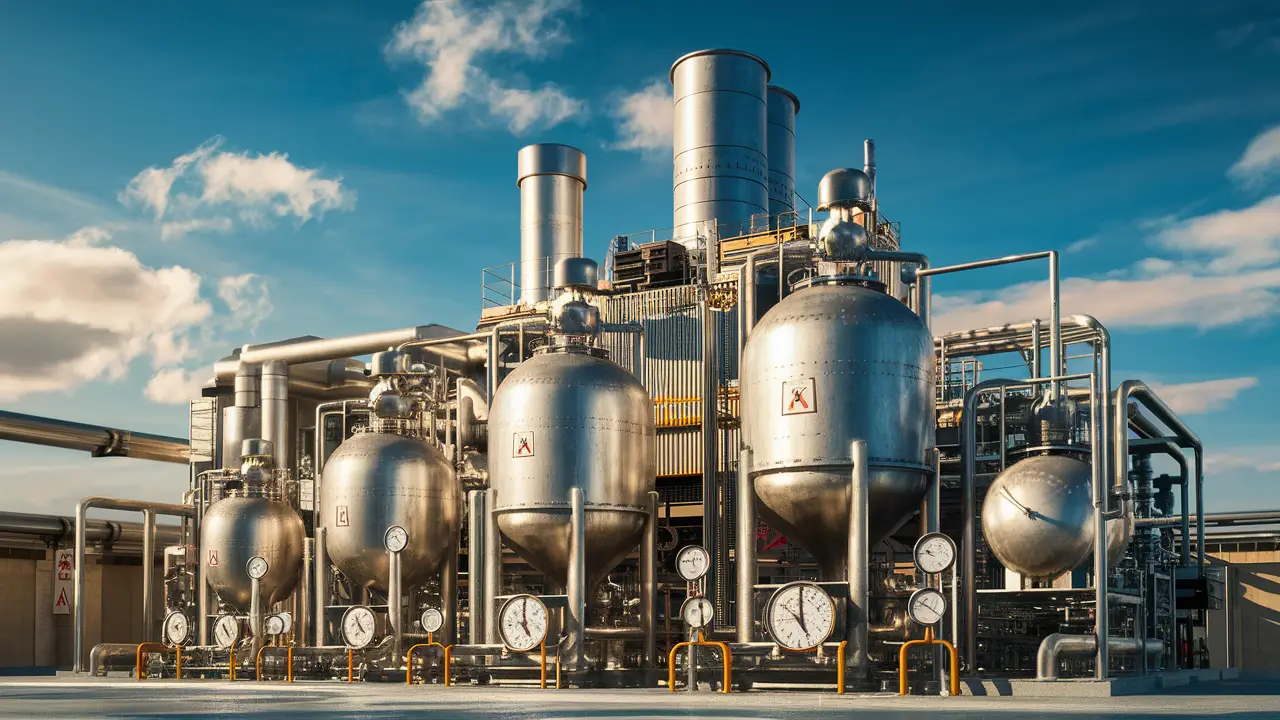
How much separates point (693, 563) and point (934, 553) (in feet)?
12.4

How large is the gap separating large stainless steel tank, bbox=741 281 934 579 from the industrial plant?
0.15 ft

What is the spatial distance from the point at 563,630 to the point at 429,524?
491 centimetres

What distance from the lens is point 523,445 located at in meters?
22.0

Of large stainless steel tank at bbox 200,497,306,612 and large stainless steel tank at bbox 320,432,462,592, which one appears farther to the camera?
large stainless steel tank at bbox 200,497,306,612

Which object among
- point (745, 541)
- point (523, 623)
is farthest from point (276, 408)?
point (745, 541)

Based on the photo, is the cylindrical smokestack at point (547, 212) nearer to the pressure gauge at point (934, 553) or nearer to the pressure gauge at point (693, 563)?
the pressure gauge at point (693, 563)

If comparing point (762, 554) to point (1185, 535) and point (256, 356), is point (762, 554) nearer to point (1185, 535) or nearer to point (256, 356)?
point (1185, 535)

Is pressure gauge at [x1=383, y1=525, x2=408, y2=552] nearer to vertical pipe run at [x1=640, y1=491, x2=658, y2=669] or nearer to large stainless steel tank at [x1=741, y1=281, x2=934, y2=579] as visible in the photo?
vertical pipe run at [x1=640, y1=491, x2=658, y2=669]

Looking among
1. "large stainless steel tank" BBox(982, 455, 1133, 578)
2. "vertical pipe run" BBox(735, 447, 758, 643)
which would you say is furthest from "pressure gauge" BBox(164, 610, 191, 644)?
"large stainless steel tank" BBox(982, 455, 1133, 578)

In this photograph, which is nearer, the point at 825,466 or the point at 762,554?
the point at 825,466

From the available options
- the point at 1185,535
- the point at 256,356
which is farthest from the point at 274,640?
the point at 1185,535

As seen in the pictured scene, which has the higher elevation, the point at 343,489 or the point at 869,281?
the point at 869,281

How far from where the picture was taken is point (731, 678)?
→ 61.4 feet

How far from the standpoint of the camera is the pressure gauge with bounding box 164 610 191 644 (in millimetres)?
27578
